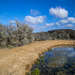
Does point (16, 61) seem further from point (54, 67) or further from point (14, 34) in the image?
point (14, 34)

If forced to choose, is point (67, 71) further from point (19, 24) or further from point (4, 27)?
point (19, 24)

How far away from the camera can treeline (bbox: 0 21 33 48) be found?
55.3 ft

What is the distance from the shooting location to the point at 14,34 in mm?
19859

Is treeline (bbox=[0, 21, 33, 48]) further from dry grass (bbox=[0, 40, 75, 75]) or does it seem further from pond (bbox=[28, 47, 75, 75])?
pond (bbox=[28, 47, 75, 75])

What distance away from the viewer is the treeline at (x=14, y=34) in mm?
16844

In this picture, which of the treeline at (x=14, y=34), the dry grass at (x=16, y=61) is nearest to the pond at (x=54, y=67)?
the dry grass at (x=16, y=61)

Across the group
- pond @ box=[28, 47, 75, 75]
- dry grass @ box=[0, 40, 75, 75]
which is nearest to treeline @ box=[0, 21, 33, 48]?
dry grass @ box=[0, 40, 75, 75]

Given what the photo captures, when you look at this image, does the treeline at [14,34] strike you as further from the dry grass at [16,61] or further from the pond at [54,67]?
the pond at [54,67]

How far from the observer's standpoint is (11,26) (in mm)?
19391

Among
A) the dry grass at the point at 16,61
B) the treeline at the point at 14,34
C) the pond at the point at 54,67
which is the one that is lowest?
the pond at the point at 54,67

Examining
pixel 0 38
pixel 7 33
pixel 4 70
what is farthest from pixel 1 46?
pixel 4 70

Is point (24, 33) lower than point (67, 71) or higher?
higher

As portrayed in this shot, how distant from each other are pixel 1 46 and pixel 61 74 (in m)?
13.1

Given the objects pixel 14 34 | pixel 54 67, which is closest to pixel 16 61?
pixel 54 67
